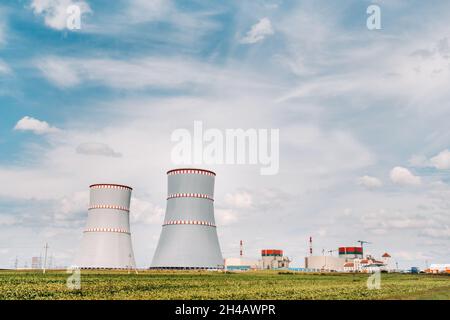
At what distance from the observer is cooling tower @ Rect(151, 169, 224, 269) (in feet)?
195

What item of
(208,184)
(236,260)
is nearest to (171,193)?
(208,184)

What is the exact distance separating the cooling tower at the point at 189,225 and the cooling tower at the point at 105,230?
5.97m

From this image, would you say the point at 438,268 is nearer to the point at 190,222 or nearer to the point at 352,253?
the point at 352,253

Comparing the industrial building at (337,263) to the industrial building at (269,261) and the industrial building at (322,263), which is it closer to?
the industrial building at (322,263)

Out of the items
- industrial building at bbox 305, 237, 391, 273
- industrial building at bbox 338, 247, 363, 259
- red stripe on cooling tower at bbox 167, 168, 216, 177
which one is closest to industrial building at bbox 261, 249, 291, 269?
industrial building at bbox 305, 237, 391, 273

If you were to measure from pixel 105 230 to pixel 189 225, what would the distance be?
39.9 ft

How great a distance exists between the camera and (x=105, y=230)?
205 feet

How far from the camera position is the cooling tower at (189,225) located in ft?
195

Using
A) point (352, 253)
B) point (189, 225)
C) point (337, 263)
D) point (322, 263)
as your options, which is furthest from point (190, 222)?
point (352, 253)

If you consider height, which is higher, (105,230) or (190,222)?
(190,222)

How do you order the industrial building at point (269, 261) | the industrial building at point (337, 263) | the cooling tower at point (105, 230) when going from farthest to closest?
the industrial building at point (337, 263)
the industrial building at point (269, 261)
the cooling tower at point (105, 230)

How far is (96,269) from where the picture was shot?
202 feet

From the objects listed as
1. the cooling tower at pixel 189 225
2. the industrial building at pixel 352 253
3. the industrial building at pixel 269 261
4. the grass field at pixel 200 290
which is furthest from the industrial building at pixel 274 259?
the grass field at pixel 200 290
